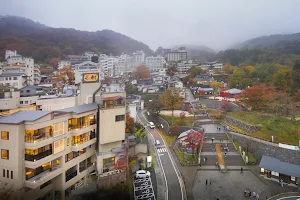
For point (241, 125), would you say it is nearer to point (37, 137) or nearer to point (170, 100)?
point (170, 100)

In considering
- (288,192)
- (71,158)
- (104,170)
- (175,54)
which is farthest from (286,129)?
(175,54)

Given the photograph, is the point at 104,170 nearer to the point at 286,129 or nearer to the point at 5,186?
the point at 5,186

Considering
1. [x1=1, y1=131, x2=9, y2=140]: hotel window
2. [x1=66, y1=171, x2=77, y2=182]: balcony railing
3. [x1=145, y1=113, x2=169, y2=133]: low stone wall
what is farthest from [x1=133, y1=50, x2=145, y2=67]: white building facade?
[x1=1, y1=131, x2=9, y2=140]: hotel window

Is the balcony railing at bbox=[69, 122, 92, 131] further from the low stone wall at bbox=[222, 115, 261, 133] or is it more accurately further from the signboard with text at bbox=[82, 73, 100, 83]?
the low stone wall at bbox=[222, 115, 261, 133]

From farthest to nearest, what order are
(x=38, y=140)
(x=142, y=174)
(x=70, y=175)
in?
1. (x=142, y=174)
2. (x=70, y=175)
3. (x=38, y=140)

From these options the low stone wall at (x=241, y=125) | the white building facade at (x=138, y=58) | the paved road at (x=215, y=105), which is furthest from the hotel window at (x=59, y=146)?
the white building facade at (x=138, y=58)

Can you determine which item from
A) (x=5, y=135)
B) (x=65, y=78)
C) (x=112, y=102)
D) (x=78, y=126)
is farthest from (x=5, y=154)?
(x=65, y=78)
